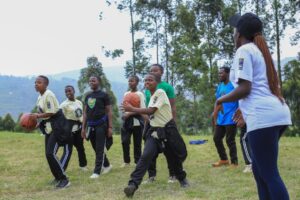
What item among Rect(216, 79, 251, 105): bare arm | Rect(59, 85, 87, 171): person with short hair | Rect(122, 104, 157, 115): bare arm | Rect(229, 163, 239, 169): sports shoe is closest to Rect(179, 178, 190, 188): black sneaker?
Rect(122, 104, 157, 115): bare arm

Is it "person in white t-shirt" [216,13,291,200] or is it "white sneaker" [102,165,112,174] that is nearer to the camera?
"person in white t-shirt" [216,13,291,200]

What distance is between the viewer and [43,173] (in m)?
9.64

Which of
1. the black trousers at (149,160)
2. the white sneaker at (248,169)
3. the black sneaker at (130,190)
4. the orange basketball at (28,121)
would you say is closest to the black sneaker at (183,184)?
the black trousers at (149,160)

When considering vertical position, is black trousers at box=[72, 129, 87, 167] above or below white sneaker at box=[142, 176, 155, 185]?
above

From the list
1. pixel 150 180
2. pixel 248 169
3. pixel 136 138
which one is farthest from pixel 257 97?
pixel 136 138

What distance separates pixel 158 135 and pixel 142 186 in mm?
1185

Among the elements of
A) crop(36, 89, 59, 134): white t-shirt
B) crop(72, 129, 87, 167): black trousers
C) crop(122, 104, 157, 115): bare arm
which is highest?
crop(36, 89, 59, 134): white t-shirt

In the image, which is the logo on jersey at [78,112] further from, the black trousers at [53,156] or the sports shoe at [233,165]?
the sports shoe at [233,165]

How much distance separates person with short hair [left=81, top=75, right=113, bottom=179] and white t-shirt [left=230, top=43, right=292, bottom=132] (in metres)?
5.31

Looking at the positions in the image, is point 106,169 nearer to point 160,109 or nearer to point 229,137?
point 229,137

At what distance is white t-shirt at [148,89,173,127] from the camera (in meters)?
6.64

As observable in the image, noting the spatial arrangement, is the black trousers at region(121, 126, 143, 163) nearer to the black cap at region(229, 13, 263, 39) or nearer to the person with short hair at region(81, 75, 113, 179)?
the person with short hair at region(81, 75, 113, 179)

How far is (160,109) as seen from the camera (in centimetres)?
675

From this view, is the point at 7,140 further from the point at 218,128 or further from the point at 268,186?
the point at 268,186
